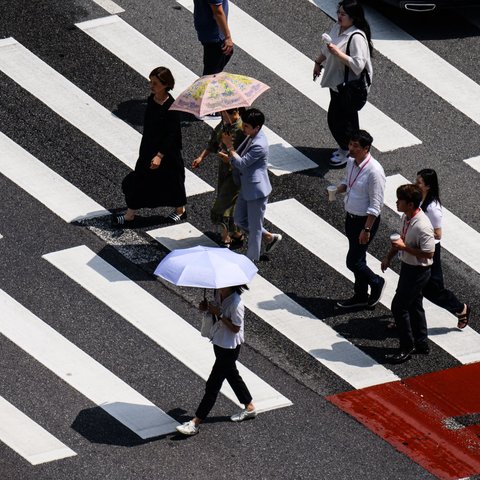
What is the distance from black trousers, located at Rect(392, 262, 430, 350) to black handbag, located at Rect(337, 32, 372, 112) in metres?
3.03

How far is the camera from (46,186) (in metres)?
15.6

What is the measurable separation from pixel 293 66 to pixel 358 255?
176 inches

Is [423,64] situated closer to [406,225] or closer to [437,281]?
[437,281]

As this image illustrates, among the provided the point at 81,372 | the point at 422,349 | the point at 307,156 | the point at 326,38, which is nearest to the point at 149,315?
the point at 81,372

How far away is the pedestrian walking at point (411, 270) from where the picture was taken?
1328 cm

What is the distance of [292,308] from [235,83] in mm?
2291

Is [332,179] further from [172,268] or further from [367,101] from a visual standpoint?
[172,268]

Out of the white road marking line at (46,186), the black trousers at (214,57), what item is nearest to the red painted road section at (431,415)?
the white road marking line at (46,186)

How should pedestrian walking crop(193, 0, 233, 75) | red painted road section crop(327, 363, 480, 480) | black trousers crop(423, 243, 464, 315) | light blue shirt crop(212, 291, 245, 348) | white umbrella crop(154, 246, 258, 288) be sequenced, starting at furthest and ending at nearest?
pedestrian walking crop(193, 0, 233, 75)
black trousers crop(423, 243, 464, 315)
red painted road section crop(327, 363, 480, 480)
light blue shirt crop(212, 291, 245, 348)
white umbrella crop(154, 246, 258, 288)

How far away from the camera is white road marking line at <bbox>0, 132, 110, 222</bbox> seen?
15.4m

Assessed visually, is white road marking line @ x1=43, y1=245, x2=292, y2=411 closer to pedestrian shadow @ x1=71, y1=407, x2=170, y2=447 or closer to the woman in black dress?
the woman in black dress

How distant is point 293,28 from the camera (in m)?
18.8

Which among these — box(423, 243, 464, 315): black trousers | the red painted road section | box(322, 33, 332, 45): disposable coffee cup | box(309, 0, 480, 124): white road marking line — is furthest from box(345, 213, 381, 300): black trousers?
box(309, 0, 480, 124): white road marking line

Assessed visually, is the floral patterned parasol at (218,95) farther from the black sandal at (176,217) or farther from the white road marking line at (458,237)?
the white road marking line at (458,237)
